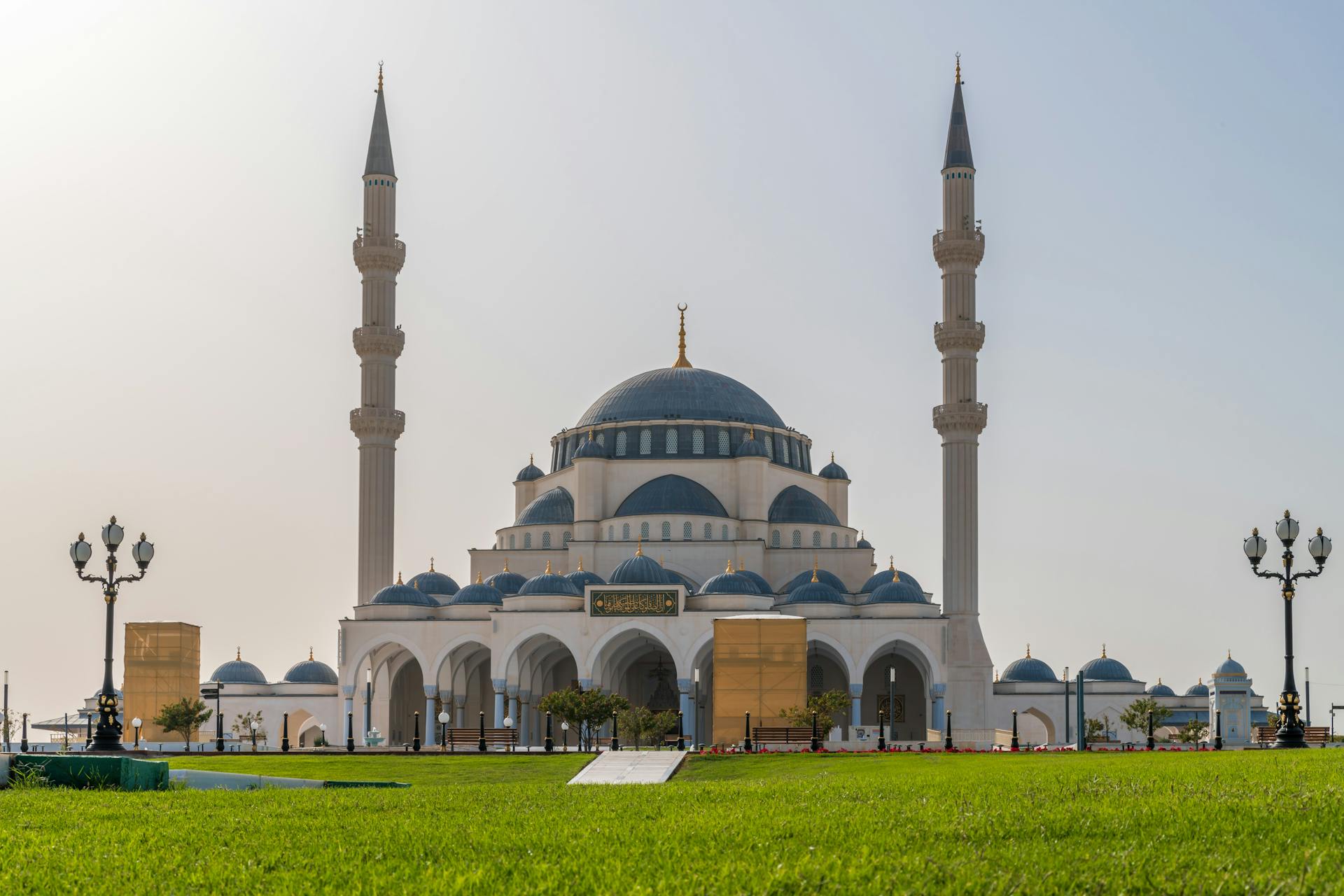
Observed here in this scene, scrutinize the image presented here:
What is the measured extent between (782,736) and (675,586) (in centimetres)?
1006

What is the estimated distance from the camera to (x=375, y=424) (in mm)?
51031

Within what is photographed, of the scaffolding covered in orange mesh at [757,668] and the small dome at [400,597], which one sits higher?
the small dome at [400,597]

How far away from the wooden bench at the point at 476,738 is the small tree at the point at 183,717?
910cm

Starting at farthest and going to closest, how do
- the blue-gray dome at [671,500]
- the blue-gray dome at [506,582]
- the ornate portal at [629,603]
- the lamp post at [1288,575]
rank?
the blue-gray dome at [671,500]
the blue-gray dome at [506,582]
the ornate portal at [629,603]
the lamp post at [1288,575]

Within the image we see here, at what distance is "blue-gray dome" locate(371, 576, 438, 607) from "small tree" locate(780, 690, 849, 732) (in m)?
12.6

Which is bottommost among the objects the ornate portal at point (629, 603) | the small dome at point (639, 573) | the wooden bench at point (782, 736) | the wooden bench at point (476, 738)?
the wooden bench at point (476, 738)

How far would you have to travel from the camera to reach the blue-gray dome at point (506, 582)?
52.7 metres

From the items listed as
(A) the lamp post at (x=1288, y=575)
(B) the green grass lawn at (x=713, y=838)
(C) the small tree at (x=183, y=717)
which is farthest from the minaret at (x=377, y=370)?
(B) the green grass lawn at (x=713, y=838)

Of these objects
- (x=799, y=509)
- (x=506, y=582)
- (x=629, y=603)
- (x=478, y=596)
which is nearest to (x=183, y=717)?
(x=478, y=596)

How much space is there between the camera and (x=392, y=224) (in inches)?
2077

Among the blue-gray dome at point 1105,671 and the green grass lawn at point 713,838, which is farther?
the blue-gray dome at point 1105,671

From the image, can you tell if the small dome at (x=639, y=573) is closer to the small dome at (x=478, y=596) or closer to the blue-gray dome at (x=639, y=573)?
the blue-gray dome at (x=639, y=573)

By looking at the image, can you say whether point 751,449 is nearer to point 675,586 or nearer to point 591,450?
point 591,450

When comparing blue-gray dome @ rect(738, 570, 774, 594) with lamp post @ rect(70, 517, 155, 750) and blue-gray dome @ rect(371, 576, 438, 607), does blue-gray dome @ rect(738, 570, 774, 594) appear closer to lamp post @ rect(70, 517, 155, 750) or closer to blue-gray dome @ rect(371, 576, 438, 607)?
blue-gray dome @ rect(371, 576, 438, 607)
